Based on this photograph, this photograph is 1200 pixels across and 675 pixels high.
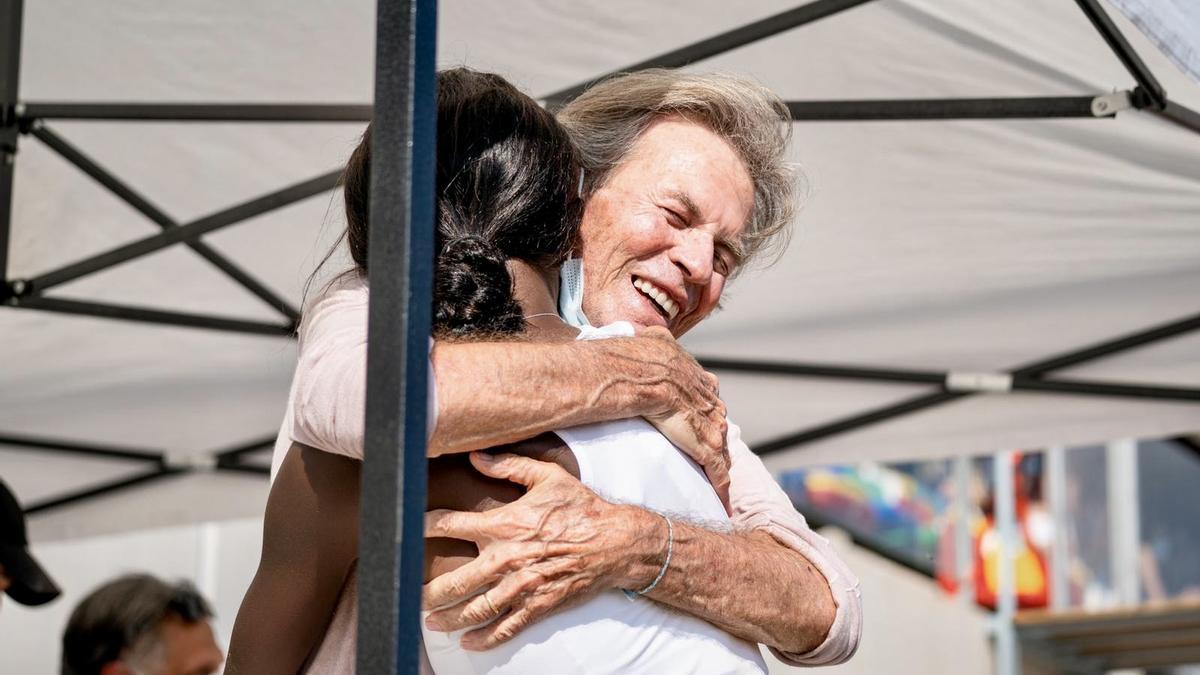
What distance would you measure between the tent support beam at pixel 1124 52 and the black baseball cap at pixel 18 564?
247 centimetres

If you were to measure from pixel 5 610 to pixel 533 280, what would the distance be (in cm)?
497

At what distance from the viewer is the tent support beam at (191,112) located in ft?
9.35

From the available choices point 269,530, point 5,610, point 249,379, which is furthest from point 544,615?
point 5,610

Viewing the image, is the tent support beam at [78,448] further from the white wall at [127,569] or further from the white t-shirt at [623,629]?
the white t-shirt at [623,629]

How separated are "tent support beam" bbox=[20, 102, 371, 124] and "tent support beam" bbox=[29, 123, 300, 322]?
12 cm

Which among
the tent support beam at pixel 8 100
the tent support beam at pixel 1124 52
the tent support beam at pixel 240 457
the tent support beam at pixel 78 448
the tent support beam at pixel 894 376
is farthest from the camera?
the tent support beam at pixel 240 457

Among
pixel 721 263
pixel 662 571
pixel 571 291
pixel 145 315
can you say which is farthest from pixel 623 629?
pixel 145 315

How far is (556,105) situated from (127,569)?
4142 millimetres

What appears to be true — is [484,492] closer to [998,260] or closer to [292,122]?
[292,122]

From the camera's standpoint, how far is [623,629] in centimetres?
150

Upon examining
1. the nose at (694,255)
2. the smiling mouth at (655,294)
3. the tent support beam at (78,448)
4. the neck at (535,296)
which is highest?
the tent support beam at (78,448)

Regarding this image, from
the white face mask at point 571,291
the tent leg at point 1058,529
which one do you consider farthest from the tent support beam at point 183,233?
the tent leg at point 1058,529

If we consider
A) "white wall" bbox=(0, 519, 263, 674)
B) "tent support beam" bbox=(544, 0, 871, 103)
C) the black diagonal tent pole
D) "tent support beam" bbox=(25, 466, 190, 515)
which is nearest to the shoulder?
the black diagonal tent pole

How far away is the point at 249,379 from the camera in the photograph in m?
4.10
